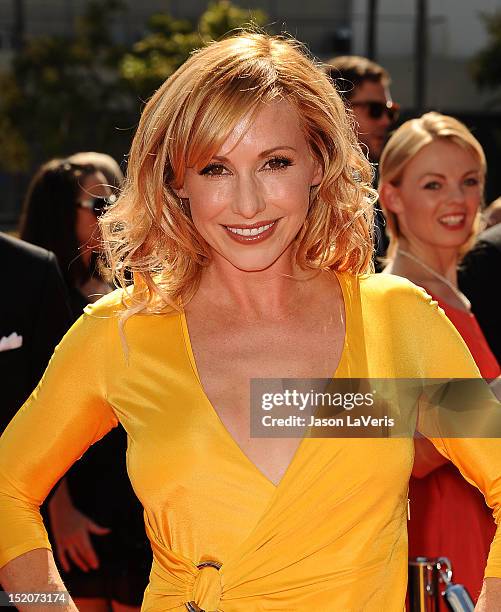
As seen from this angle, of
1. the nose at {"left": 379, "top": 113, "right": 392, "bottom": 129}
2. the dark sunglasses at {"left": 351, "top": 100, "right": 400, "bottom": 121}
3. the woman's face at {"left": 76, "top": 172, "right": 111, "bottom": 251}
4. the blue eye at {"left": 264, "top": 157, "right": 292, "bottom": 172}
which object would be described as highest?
the dark sunglasses at {"left": 351, "top": 100, "right": 400, "bottom": 121}

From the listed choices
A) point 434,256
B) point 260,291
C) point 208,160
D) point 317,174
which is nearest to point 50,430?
point 260,291

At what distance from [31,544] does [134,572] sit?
146 centimetres

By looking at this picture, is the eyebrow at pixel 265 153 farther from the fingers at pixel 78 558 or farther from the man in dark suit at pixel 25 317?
the fingers at pixel 78 558

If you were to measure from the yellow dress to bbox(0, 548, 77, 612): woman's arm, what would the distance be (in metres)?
0.02

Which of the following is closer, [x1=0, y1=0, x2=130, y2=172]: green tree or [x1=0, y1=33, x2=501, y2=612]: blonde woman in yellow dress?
[x1=0, y1=33, x2=501, y2=612]: blonde woman in yellow dress

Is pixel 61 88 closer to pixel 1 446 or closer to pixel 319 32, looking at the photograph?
pixel 319 32

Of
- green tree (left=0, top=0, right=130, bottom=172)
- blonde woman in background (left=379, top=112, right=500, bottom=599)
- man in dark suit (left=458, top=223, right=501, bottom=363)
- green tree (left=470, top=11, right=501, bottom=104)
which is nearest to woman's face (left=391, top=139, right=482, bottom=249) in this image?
blonde woman in background (left=379, top=112, right=500, bottom=599)

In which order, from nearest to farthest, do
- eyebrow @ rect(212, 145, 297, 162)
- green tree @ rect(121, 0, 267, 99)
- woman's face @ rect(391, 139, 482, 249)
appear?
1. eyebrow @ rect(212, 145, 297, 162)
2. woman's face @ rect(391, 139, 482, 249)
3. green tree @ rect(121, 0, 267, 99)

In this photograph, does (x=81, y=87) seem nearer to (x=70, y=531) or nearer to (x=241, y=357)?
(x=70, y=531)

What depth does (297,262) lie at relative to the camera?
225 centimetres

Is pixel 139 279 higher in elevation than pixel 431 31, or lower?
lower

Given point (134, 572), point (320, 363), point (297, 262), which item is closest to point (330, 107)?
point (297, 262)

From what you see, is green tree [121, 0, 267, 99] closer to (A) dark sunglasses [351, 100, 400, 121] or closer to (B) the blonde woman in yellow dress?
(A) dark sunglasses [351, 100, 400, 121]

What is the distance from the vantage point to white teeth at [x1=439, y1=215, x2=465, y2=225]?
3.77 meters
